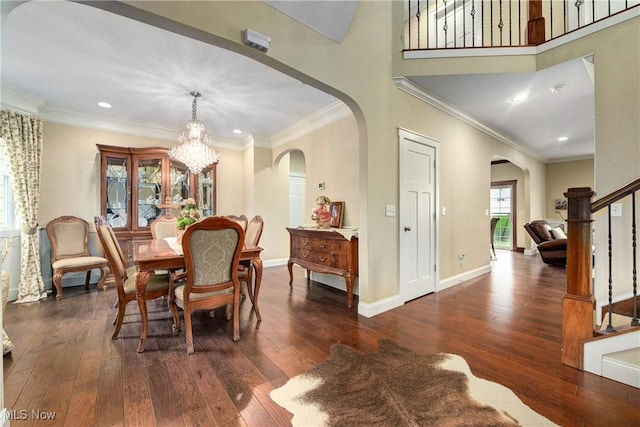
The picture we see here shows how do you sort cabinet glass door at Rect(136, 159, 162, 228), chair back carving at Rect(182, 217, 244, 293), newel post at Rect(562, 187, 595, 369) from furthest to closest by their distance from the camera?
1. cabinet glass door at Rect(136, 159, 162, 228)
2. chair back carving at Rect(182, 217, 244, 293)
3. newel post at Rect(562, 187, 595, 369)

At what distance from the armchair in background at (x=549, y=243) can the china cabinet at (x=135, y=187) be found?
7.42 m

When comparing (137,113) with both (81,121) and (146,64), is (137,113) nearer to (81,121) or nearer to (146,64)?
(81,121)

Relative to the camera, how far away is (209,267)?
2219 millimetres

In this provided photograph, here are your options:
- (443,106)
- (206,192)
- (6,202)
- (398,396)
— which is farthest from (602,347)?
(6,202)

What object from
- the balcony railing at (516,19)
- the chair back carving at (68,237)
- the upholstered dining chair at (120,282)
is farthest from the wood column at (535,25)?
the chair back carving at (68,237)

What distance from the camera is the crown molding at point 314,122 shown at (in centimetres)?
388

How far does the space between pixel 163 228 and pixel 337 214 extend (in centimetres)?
274

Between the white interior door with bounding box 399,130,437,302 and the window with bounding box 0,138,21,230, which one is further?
the window with bounding box 0,138,21,230

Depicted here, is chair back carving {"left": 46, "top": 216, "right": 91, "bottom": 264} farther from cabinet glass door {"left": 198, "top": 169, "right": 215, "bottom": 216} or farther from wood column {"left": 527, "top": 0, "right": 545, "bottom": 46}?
wood column {"left": 527, "top": 0, "right": 545, "bottom": 46}

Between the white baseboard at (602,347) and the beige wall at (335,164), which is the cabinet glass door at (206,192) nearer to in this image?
the beige wall at (335,164)

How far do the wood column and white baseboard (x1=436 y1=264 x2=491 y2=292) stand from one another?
3163mm

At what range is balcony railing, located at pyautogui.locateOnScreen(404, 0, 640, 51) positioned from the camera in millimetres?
3082

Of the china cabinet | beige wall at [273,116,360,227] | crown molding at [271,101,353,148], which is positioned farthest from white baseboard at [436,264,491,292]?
the china cabinet

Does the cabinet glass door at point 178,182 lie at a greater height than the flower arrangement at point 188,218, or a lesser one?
greater
